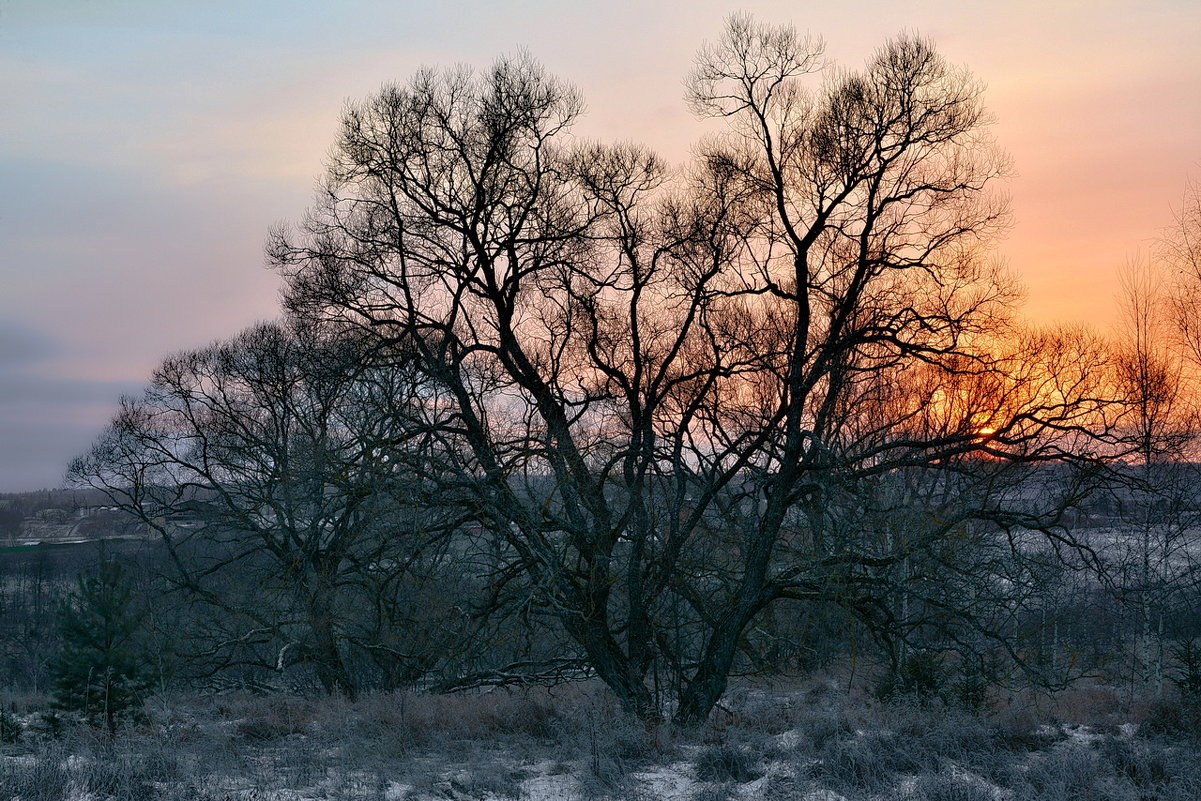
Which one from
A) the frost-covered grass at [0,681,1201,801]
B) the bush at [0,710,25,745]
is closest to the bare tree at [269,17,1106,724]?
the frost-covered grass at [0,681,1201,801]

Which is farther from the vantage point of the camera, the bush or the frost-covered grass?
the bush

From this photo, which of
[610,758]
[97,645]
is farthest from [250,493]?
[610,758]

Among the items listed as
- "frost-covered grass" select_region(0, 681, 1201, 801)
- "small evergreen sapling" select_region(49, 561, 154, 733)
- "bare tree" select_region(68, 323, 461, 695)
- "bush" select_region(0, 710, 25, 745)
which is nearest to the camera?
"frost-covered grass" select_region(0, 681, 1201, 801)

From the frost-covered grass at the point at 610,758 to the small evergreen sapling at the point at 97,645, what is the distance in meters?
1.42

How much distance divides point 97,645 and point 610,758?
10.9 metres

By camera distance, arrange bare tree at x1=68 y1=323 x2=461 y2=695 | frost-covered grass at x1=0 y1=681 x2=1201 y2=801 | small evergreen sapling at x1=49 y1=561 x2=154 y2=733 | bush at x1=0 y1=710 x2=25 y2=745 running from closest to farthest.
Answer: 1. frost-covered grass at x1=0 y1=681 x2=1201 y2=801
2. bush at x1=0 y1=710 x2=25 y2=745
3. small evergreen sapling at x1=49 y1=561 x2=154 y2=733
4. bare tree at x1=68 y1=323 x2=461 y2=695

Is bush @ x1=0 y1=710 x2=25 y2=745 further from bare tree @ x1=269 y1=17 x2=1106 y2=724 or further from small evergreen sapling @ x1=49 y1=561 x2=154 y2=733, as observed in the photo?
bare tree @ x1=269 y1=17 x2=1106 y2=724

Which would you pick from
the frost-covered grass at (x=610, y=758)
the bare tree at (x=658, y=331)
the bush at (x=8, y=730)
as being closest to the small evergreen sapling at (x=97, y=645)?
the frost-covered grass at (x=610, y=758)

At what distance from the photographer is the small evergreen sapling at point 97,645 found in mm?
15672

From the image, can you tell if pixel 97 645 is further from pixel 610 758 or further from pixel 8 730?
pixel 610 758

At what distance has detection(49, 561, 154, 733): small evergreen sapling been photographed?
15.7 meters

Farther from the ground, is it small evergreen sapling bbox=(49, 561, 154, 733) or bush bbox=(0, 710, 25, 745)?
small evergreen sapling bbox=(49, 561, 154, 733)

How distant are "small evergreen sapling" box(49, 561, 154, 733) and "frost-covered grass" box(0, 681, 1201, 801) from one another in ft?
4.66

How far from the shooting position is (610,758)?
405 inches
